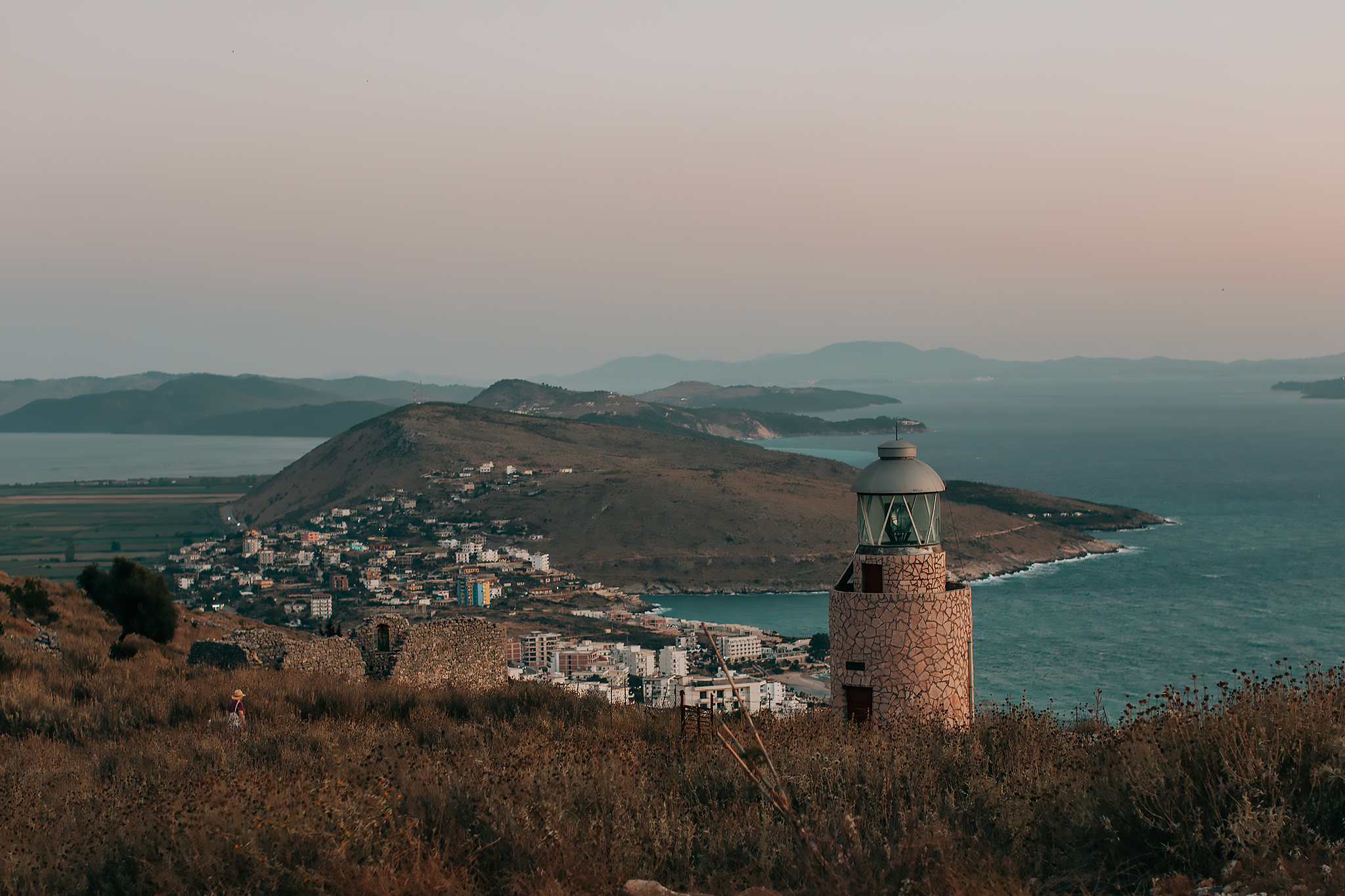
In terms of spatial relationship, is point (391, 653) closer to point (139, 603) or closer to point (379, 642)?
point (379, 642)

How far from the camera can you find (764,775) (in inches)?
260

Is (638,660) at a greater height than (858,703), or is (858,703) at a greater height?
(858,703)

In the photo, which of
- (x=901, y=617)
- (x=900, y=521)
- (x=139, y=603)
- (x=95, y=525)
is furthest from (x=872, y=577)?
(x=95, y=525)

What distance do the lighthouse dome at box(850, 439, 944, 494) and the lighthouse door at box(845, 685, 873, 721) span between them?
1.94 metres

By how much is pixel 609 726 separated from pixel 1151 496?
15716cm

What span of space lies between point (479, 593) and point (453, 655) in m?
83.2

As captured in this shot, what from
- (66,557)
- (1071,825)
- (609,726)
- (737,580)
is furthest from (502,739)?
(66,557)

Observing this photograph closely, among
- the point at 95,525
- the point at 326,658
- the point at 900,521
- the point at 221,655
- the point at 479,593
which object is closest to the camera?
the point at 900,521

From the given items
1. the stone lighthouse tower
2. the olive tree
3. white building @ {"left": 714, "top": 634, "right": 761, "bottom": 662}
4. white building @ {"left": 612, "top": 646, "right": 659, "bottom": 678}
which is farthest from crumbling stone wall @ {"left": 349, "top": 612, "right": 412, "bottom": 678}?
white building @ {"left": 714, "top": 634, "right": 761, "bottom": 662}

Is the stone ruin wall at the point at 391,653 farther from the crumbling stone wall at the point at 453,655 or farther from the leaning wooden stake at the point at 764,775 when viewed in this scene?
the leaning wooden stake at the point at 764,775

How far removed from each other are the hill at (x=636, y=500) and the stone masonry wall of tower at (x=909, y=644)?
8953 cm

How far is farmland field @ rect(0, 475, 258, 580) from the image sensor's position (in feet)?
392

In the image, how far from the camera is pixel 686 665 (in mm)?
69562

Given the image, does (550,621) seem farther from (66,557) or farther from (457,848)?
(457,848)
